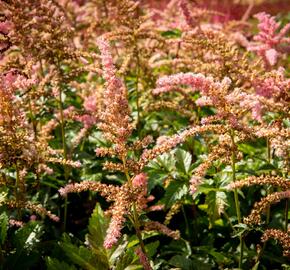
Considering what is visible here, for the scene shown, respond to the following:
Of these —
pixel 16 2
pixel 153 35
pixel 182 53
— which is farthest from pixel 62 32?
pixel 182 53

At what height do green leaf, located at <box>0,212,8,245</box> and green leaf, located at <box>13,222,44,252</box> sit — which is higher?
green leaf, located at <box>0,212,8,245</box>

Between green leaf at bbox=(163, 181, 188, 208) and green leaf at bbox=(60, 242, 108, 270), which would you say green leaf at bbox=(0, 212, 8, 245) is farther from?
green leaf at bbox=(163, 181, 188, 208)

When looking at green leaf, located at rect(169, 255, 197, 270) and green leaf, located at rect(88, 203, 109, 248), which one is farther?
green leaf, located at rect(169, 255, 197, 270)

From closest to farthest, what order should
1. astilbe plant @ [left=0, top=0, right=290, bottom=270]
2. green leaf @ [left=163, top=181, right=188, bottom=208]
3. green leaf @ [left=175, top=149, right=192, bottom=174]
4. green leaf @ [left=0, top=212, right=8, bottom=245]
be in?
1. astilbe plant @ [left=0, top=0, right=290, bottom=270]
2. green leaf @ [left=0, top=212, right=8, bottom=245]
3. green leaf @ [left=163, top=181, right=188, bottom=208]
4. green leaf @ [left=175, top=149, right=192, bottom=174]

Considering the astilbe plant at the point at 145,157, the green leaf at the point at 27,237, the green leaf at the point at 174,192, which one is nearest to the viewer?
the astilbe plant at the point at 145,157

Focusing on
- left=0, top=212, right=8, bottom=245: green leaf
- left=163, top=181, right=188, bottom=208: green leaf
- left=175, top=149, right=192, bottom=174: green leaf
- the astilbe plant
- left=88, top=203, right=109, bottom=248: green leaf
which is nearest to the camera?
the astilbe plant

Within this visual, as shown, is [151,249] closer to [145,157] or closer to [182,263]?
[182,263]

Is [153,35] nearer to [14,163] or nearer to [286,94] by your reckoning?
[286,94]

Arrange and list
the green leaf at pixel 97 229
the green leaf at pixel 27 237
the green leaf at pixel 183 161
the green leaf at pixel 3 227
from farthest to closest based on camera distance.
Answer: the green leaf at pixel 183 161 → the green leaf at pixel 27 237 → the green leaf at pixel 3 227 → the green leaf at pixel 97 229

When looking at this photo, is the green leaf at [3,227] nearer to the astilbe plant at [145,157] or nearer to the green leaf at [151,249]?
the astilbe plant at [145,157]

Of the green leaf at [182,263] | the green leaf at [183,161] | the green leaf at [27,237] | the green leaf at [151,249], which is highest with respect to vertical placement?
the green leaf at [183,161]

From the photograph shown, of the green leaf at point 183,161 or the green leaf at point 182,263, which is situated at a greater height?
the green leaf at point 183,161

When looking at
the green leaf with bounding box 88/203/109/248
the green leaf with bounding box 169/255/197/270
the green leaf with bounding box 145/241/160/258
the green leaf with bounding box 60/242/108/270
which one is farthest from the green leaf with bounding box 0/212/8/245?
the green leaf with bounding box 169/255/197/270

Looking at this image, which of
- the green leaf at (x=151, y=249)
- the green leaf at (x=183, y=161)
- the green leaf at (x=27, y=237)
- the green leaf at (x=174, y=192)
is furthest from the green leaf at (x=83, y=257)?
the green leaf at (x=183, y=161)
